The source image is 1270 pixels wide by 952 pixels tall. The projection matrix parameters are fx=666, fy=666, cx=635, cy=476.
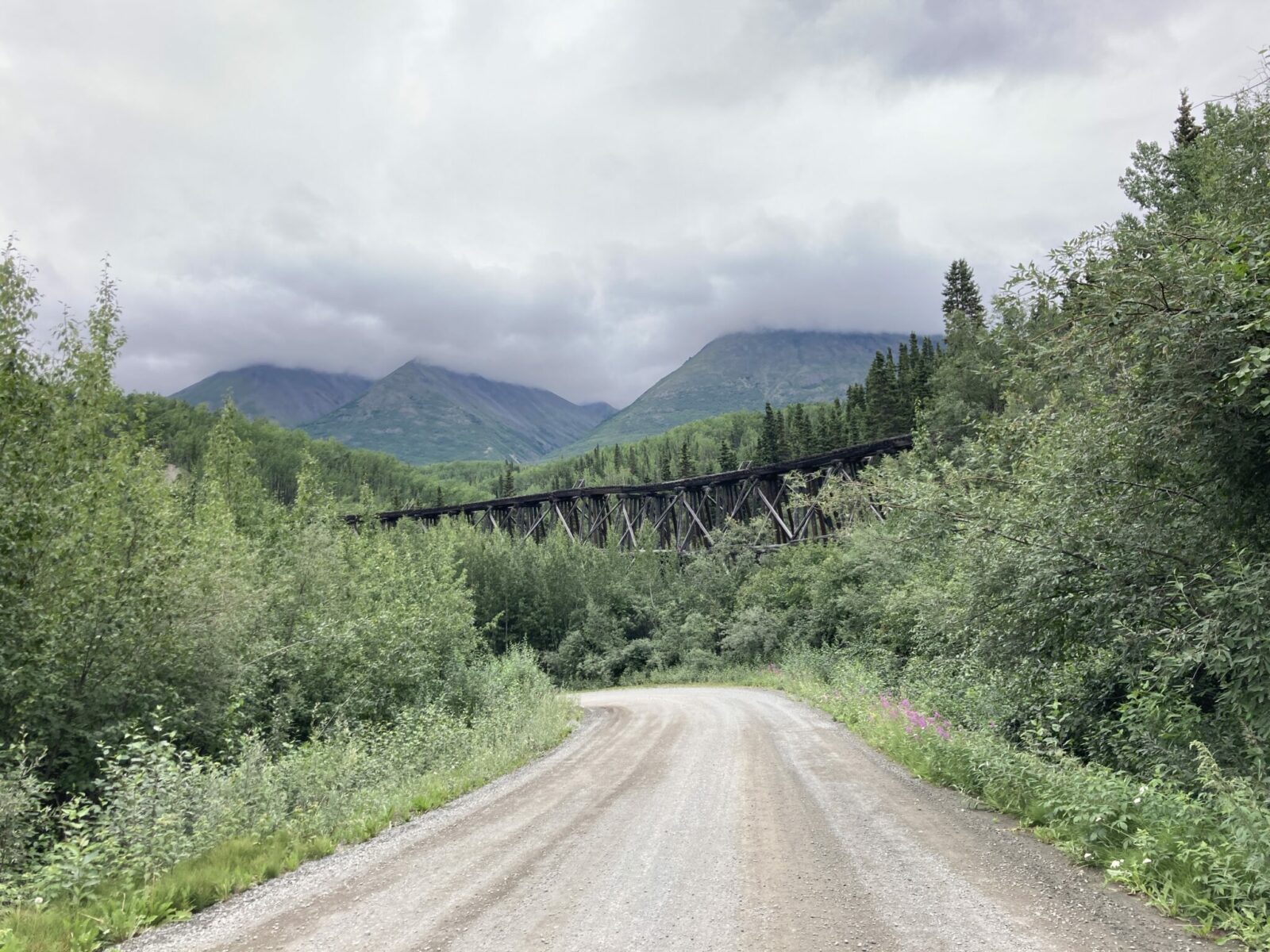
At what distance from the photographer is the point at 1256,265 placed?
17.5 feet

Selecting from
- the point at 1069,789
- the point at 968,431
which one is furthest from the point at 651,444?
the point at 1069,789

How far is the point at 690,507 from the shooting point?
45.9 m

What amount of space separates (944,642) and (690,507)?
3492cm

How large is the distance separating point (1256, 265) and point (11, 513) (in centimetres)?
1394

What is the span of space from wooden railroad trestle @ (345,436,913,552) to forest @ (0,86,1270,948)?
2128 cm

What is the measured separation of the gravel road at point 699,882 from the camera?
4.21 m

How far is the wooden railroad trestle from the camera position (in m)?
38.7

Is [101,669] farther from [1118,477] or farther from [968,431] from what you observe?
[968,431]

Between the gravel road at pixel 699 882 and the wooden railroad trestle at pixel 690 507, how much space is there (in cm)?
3021

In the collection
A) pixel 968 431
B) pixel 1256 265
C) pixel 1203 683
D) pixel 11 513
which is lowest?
pixel 1203 683

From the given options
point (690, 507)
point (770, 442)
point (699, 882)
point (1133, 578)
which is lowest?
point (699, 882)

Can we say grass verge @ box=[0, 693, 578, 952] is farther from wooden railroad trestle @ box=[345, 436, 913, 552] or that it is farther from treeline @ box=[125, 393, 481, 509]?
treeline @ box=[125, 393, 481, 509]

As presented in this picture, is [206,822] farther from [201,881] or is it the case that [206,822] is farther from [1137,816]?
[1137,816]

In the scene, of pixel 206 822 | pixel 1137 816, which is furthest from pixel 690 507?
pixel 1137 816
